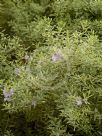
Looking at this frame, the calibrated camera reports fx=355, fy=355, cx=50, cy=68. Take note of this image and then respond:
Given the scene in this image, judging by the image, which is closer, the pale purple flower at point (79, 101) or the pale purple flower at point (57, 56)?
the pale purple flower at point (79, 101)

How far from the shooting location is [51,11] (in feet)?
11.8

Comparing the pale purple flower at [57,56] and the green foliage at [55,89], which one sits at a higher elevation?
the pale purple flower at [57,56]

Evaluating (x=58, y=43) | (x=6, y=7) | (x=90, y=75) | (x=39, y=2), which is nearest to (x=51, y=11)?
(x=39, y=2)

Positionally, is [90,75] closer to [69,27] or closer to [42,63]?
[42,63]

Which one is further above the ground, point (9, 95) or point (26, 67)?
point (26, 67)

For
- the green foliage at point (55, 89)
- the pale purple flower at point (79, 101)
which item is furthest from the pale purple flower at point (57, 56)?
the pale purple flower at point (79, 101)

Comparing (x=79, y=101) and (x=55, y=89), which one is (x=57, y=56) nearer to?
(x=55, y=89)

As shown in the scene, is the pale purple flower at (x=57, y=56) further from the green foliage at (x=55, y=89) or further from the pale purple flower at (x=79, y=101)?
the pale purple flower at (x=79, y=101)

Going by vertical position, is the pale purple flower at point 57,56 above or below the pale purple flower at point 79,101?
above

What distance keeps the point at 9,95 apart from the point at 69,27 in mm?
1069

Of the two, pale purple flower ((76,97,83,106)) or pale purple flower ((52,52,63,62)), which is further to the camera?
pale purple flower ((52,52,63,62))

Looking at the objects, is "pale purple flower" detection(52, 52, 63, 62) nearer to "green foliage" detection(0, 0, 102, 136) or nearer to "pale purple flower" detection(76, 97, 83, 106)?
"green foliage" detection(0, 0, 102, 136)

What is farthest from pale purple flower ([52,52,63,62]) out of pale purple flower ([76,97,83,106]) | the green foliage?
pale purple flower ([76,97,83,106])

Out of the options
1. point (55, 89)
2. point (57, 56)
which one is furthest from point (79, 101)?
point (57, 56)
